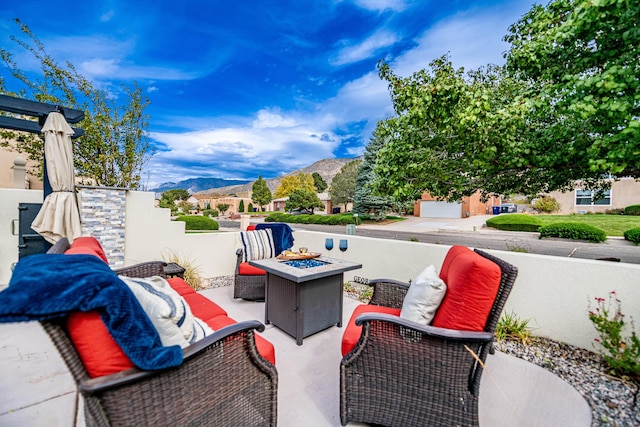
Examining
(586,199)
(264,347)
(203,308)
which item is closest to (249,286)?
(203,308)

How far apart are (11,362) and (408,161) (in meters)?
5.54

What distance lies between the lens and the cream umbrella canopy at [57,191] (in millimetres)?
3545

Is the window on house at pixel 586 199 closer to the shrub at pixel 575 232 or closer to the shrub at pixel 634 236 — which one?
the shrub at pixel 575 232

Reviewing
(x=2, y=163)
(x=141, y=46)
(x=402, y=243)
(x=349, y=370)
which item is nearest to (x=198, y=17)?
(x=141, y=46)

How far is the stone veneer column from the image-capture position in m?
4.33

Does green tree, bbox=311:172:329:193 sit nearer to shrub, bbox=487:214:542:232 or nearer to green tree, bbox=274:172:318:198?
green tree, bbox=274:172:318:198

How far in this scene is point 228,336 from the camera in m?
1.50

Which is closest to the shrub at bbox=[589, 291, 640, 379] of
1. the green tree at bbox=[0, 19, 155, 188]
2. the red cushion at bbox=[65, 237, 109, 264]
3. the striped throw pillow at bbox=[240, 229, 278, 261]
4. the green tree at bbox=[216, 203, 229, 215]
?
the striped throw pillow at bbox=[240, 229, 278, 261]

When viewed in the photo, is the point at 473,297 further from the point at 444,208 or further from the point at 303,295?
the point at 444,208

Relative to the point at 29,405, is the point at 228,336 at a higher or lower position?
higher

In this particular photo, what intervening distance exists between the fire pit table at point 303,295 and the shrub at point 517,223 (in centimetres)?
1585

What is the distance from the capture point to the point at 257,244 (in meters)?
4.59

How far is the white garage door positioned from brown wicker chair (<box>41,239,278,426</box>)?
79.7 feet

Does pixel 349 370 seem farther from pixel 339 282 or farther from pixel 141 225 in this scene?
pixel 141 225
